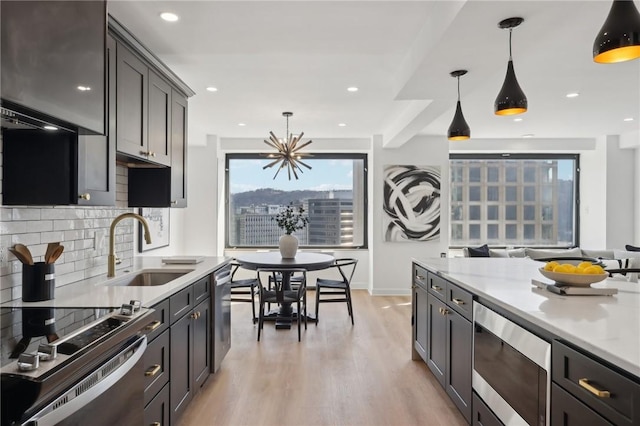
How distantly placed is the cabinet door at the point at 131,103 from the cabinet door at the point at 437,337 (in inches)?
89.3

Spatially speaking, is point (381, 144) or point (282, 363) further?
point (381, 144)

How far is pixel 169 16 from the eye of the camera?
2529 mm

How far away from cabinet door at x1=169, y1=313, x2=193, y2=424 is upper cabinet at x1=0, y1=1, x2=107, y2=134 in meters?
1.19

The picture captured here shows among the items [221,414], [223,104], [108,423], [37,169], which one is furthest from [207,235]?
[108,423]

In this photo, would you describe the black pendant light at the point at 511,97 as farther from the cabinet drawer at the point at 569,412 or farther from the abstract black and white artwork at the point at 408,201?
the abstract black and white artwork at the point at 408,201

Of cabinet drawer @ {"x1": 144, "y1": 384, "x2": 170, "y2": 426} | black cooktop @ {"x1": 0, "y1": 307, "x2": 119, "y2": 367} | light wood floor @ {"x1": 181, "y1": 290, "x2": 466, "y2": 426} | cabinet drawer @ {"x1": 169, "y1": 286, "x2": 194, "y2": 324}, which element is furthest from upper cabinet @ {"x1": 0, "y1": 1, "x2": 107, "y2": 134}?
light wood floor @ {"x1": 181, "y1": 290, "x2": 466, "y2": 426}

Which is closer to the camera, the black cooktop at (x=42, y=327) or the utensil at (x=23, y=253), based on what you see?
the black cooktop at (x=42, y=327)

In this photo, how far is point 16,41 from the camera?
136cm

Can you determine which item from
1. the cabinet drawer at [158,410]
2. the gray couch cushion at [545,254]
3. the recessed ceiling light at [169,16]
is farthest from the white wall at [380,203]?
the cabinet drawer at [158,410]

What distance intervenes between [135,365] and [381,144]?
5.51m

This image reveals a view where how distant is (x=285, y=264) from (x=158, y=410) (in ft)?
7.68

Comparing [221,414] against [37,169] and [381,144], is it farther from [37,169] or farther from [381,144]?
→ [381,144]

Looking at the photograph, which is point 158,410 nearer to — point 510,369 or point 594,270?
point 510,369

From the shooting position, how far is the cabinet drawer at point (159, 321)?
191 cm
